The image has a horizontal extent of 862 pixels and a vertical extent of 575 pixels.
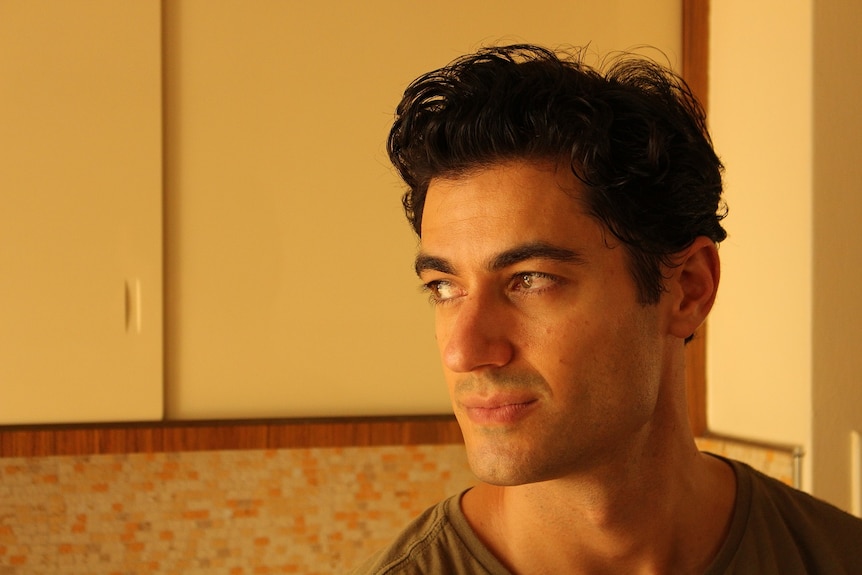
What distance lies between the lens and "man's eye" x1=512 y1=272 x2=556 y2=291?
0.93 metres

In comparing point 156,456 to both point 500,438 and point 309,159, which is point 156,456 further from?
point 500,438

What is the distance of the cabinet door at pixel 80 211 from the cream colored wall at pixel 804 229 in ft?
3.23

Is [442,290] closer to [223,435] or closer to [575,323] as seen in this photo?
[575,323]

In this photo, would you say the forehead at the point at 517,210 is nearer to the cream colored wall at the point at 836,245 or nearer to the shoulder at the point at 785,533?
the shoulder at the point at 785,533

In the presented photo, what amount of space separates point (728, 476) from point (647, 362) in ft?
0.73

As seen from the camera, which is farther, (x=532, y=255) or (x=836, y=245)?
(x=836, y=245)

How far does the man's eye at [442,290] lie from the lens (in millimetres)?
986

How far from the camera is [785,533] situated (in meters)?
1.05

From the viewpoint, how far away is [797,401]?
156 cm

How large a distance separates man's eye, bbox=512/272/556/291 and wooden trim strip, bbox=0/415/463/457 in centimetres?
84

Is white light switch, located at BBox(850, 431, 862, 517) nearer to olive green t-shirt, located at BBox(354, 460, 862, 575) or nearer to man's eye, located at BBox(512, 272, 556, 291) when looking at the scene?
olive green t-shirt, located at BBox(354, 460, 862, 575)

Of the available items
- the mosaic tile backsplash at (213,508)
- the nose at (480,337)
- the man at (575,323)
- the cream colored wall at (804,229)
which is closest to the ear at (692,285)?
the man at (575,323)

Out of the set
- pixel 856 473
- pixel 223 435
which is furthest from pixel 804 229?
pixel 223 435

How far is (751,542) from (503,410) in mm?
323
